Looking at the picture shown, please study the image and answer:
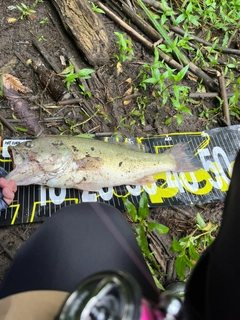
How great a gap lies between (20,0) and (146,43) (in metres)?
1.46

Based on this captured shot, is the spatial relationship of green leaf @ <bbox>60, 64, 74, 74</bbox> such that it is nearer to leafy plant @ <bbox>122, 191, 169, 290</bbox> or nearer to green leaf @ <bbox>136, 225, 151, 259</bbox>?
leafy plant @ <bbox>122, 191, 169, 290</bbox>

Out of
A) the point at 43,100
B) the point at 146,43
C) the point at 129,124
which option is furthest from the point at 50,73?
the point at 146,43

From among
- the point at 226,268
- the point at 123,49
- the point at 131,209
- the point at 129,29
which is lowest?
the point at 226,268

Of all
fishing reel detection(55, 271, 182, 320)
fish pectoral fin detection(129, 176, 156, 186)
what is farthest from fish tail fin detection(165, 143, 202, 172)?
fishing reel detection(55, 271, 182, 320)

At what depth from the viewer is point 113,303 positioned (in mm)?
819

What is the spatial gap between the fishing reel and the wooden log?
3104mm

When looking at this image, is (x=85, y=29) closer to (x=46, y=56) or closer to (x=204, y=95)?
(x=46, y=56)

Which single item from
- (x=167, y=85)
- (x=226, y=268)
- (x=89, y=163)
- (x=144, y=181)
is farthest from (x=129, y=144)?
(x=226, y=268)

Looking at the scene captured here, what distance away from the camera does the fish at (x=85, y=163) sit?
2.69m

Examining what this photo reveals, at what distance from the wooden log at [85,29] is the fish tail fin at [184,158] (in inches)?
50.4

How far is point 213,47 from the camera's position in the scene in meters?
4.23

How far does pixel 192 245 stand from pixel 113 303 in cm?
205

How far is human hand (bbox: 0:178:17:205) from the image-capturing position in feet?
8.14

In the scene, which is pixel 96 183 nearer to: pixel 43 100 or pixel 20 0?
pixel 43 100
